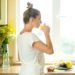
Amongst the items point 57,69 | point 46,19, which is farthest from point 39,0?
point 57,69

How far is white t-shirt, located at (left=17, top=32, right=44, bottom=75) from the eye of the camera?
2170mm

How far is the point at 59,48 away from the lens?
131 inches

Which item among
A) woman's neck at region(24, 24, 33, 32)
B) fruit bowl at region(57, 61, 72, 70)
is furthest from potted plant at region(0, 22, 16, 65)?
woman's neck at region(24, 24, 33, 32)

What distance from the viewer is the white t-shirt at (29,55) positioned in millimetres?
2170

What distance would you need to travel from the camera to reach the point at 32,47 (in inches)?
85.2

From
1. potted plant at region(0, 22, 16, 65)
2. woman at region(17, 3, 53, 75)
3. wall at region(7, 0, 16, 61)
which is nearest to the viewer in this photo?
woman at region(17, 3, 53, 75)

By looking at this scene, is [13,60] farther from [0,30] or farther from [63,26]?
[63,26]

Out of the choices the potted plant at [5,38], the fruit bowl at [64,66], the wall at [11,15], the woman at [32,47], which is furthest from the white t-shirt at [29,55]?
the wall at [11,15]

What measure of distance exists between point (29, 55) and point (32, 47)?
8 cm

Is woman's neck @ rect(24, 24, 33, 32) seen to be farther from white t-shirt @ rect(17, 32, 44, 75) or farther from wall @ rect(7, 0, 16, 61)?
wall @ rect(7, 0, 16, 61)

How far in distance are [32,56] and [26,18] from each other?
36 centimetres

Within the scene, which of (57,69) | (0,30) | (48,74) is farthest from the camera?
(0,30)

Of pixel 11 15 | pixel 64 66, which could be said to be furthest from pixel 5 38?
pixel 64 66

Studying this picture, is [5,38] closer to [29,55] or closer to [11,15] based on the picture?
[11,15]
